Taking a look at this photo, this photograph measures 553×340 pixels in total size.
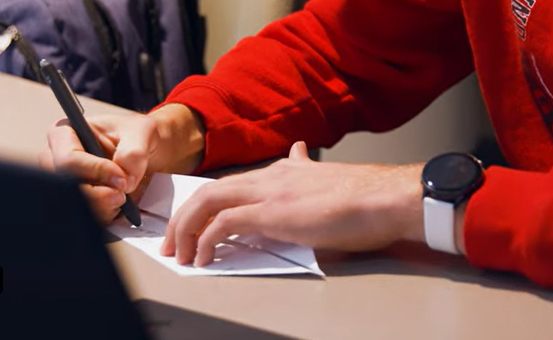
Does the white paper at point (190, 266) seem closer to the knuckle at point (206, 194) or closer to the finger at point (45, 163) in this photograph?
the knuckle at point (206, 194)

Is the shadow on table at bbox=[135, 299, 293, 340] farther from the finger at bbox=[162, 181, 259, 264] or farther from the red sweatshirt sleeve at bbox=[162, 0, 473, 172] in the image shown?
the red sweatshirt sleeve at bbox=[162, 0, 473, 172]

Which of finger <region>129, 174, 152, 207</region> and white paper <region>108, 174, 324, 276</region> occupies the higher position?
white paper <region>108, 174, 324, 276</region>

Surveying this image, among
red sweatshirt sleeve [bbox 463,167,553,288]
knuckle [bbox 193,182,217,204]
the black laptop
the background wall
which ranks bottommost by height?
the background wall

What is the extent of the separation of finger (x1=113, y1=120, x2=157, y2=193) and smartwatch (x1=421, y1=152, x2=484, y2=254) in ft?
0.95

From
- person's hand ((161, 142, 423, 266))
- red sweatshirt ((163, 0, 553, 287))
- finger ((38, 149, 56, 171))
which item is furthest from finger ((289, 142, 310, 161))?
finger ((38, 149, 56, 171))

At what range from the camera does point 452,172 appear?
26.2 inches

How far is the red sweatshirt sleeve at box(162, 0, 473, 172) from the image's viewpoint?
0.96 meters

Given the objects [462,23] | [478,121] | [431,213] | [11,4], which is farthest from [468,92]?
[11,4]

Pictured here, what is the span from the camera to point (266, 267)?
66 centimetres

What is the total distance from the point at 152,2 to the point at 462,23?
0.71 meters

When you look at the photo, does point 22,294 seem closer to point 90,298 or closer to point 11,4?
point 90,298

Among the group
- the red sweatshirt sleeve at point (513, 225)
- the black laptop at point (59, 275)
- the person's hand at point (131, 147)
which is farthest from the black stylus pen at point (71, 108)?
the black laptop at point (59, 275)

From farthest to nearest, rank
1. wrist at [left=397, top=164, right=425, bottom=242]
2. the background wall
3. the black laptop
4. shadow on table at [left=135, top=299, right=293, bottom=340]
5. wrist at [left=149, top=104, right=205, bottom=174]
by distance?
the background wall < wrist at [left=149, top=104, right=205, bottom=174] < wrist at [left=397, top=164, right=425, bottom=242] < shadow on table at [left=135, top=299, right=293, bottom=340] < the black laptop

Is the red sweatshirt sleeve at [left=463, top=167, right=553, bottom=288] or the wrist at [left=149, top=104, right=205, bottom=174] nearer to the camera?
the red sweatshirt sleeve at [left=463, top=167, right=553, bottom=288]
